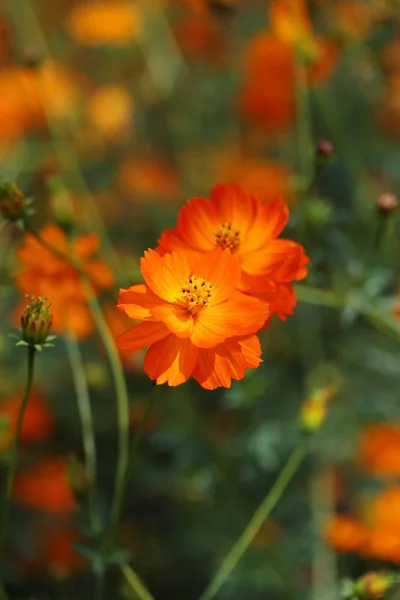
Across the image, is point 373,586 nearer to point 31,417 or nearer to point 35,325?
point 35,325

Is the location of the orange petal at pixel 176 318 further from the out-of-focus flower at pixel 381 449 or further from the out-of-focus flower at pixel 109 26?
the out-of-focus flower at pixel 109 26

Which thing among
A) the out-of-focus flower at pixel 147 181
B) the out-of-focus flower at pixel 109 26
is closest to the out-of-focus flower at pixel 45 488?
the out-of-focus flower at pixel 147 181

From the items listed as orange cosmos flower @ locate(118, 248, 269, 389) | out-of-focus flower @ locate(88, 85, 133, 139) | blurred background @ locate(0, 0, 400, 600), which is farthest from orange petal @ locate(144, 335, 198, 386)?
out-of-focus flower @ locate(88, 85, 133, 139)

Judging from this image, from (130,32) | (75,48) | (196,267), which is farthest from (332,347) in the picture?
(75,48)

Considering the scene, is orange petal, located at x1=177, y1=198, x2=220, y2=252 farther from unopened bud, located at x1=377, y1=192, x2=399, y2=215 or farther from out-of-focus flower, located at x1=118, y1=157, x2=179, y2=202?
out-of-focus flower, located at x1=118, y1=157, x2=179, y2=202

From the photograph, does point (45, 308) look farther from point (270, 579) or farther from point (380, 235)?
point (270, 579)

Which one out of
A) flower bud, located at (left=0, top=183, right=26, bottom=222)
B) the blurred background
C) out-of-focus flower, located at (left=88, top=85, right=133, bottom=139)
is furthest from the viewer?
out-of-focus flower, located at (left=88, top=85, right=133, bottom=139)
